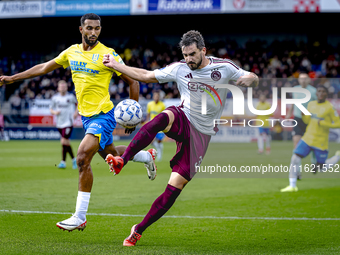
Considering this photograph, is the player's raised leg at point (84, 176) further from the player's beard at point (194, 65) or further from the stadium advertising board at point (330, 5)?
the stadium advertising board at point (330, 5)

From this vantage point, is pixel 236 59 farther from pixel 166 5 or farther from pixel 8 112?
pixel 8 112

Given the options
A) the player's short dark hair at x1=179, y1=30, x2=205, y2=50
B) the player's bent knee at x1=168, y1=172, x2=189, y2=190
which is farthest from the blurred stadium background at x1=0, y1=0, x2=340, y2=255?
the player's short dark hair at x1=179, y1=30, x2=205, y2=50

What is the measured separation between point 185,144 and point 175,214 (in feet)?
6.84

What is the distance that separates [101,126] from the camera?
5.61 m

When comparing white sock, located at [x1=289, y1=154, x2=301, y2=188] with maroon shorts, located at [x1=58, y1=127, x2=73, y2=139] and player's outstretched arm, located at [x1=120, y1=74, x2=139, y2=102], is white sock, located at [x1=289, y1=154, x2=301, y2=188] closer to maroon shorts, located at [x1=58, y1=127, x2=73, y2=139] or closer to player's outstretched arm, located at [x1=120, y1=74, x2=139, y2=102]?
player's outstretched arm, located at [x1=120, y1=74, x2=139, y2=102]

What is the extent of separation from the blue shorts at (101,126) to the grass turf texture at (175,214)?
1.07m

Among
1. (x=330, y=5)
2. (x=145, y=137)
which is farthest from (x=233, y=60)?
(x=145, y=137)

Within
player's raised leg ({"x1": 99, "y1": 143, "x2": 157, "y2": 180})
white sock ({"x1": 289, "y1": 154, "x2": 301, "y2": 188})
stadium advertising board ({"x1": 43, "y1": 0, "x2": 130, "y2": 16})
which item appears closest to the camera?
player's raised leg ({"x1": 99, "y1": 143, "x2": 157, "y2": 180})

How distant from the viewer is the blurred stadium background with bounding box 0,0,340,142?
80.9 ft

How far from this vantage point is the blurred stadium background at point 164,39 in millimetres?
24672

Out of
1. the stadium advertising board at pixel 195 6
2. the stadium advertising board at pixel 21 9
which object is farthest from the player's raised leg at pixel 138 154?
the stadium advertising board at pixel 21 9

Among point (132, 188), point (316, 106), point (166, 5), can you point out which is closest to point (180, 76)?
point (132, 188)

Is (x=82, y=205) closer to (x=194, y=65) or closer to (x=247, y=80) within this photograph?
(x=194, y=65)

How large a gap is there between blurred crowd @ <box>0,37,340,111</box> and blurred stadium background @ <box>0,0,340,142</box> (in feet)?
0.19
